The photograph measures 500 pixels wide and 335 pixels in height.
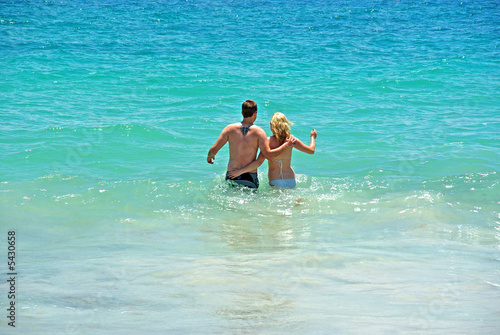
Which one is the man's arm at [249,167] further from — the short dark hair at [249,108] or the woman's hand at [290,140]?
the short dark hair at [249,108]

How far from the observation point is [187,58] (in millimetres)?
17188

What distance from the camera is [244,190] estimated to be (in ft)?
21.9

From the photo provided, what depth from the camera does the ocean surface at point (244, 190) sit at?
136 inches

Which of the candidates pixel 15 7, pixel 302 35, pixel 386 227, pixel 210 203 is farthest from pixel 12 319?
pixel 15 7

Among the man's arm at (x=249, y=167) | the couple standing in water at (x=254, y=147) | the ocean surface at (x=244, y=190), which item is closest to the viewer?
the ocean surface at (x=244, y=190)

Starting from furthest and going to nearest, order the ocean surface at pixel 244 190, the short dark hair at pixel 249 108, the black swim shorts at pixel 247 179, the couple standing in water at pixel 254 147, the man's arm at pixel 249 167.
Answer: the black swim shorts at pixel 247 179 < the man's arm at pixel 249 167 < the couple standing in water at pixel 254 147 < the short dark hair at pixel 249 108 < the ocean surface at pixel 244 190

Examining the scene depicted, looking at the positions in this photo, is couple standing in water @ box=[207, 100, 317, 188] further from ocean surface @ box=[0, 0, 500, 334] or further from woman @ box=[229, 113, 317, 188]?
ocean surface @ box=[0, 0, 500, 334]

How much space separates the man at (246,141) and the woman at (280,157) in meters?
0.08

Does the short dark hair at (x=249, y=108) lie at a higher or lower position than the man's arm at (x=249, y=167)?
higher

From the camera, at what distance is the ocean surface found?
11.3 ft

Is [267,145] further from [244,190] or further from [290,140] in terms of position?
[244,190]

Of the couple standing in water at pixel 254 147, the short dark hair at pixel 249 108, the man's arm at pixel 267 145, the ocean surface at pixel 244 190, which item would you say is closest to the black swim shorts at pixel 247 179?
the couple standing in water at pixel 254 147

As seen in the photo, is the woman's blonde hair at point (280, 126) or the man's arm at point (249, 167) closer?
the woman's blonde hair at point (280, 126)

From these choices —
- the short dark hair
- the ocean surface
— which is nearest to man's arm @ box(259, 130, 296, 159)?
the short dark hair
